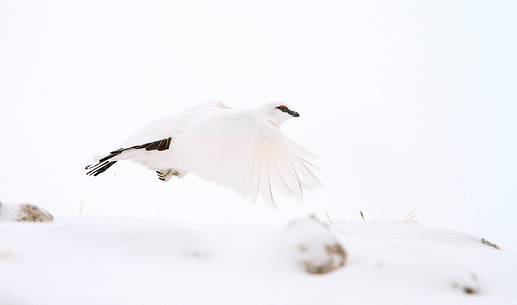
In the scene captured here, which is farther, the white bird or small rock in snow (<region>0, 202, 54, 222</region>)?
the white bird

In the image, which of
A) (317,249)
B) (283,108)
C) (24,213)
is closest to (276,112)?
(283,108)

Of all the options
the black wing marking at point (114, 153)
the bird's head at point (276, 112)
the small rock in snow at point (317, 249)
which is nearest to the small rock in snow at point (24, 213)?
the small rock in snow at point (317, 249)

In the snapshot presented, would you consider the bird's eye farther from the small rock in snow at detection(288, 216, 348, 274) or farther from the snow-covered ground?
the small rock in snow at detection(288, 216, 348, 274)

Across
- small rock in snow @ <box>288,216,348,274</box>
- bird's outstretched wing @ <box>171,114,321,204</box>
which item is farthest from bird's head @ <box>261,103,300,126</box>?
small rock in snow @ <box>288,216,348,274</box>

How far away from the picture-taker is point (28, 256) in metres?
2.03

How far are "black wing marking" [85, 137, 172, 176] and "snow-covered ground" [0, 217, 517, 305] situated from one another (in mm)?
2404

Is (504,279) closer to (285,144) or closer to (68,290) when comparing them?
(68,290)

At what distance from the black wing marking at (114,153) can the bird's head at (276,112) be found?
1016 mm

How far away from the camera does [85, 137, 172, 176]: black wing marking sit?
4.91 m

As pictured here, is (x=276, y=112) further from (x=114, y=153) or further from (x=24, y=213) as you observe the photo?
(x=24, y=213)

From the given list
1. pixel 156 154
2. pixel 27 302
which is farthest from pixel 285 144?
pixel 27 302

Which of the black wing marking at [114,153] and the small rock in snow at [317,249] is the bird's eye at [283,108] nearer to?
the black wing marking at [114,153]

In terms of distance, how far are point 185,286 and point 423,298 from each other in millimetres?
885

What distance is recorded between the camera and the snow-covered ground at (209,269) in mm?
1935
